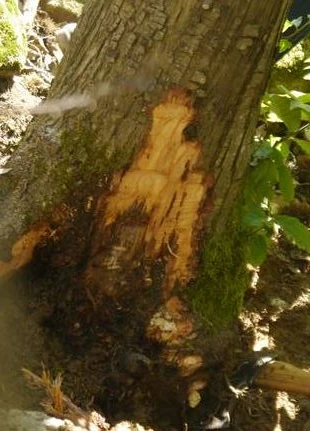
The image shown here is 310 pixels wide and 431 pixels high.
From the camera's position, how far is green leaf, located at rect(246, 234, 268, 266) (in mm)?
2191

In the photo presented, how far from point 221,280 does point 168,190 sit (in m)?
0.42

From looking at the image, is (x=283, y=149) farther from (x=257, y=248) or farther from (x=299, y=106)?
(x=257, y=248)

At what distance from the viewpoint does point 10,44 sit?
2.99m

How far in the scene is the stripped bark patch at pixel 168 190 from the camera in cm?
188

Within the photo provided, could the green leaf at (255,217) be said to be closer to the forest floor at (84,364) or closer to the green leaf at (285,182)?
the green leaf at (285,182)

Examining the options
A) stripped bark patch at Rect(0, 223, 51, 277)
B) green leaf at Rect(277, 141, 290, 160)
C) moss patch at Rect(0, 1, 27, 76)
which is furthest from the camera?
moss patch at Rect(0, 1, 27, 76)

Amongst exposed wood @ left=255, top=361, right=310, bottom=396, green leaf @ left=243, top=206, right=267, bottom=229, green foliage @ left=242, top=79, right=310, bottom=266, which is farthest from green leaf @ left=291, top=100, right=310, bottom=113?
exposed wood @ left=255, top=361, right=310, bottom=396

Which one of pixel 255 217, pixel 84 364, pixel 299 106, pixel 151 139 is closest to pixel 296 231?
pixel 255 217

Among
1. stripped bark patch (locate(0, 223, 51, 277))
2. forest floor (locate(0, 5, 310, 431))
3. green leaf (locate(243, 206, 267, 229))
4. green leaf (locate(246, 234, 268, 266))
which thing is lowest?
forest floor (locate(0, 5, 310, 431))

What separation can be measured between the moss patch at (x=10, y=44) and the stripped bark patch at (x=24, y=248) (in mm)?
1313

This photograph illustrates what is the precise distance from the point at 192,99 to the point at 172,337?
Result: 31.9 inches

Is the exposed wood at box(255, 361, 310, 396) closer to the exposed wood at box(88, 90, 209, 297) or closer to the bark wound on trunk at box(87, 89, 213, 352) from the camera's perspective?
the bark wound on trunk at box(87, 89, 213, 352)

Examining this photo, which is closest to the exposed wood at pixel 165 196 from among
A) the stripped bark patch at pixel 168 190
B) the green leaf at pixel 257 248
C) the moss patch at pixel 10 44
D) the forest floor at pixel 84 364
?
the stripped bark patch at pixel 168 190

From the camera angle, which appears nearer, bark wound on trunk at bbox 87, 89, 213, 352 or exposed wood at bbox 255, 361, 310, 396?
bark wound on trunk at bbox 87, 89, 213, 352
